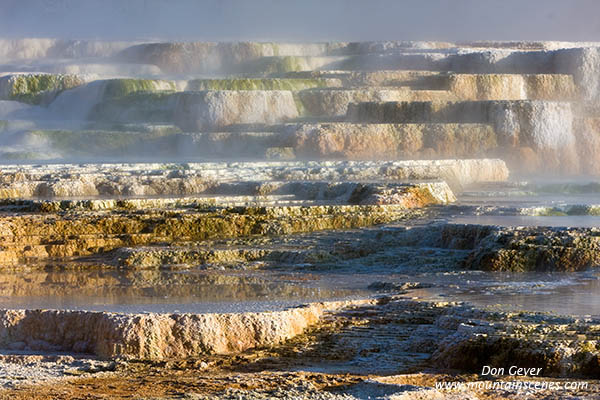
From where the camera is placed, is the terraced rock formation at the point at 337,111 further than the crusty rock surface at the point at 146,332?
Yes

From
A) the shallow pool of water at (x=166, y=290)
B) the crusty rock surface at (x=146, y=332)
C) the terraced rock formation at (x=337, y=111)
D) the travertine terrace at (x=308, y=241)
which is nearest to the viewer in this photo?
the travertine terrace at (x=308, y=241)

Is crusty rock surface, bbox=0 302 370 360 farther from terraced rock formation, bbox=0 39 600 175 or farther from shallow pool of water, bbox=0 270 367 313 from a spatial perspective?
terraced rock formation, bbox=0 39 600 175

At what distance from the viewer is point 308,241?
8.28 meters

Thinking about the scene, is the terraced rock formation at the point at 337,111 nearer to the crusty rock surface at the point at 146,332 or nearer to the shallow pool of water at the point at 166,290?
the shallow pool of water at the point at 166,290

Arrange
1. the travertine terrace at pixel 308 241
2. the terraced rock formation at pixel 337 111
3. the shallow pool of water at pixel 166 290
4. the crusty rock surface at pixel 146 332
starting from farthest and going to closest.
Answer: the terraced rock formation at pixel 337 111
the shallow pool of water at pixel 166 290
the crusty rock surface at pixel 146 332
the travertine terrace at pixel 308 241

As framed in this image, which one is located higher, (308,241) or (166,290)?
(308,241)

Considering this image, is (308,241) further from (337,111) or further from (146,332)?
(337,111)

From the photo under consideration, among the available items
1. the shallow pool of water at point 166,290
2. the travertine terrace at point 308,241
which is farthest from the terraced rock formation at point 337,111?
the shallow pool of water at point 166,290

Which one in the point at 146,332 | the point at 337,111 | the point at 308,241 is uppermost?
the point at 337,111

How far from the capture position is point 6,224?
8328 millimetres

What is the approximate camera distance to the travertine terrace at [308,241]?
469 cm

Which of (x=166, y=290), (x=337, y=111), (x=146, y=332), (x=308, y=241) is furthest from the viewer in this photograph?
(x=337, y=111)

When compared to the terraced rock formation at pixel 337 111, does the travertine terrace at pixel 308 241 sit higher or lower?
lower

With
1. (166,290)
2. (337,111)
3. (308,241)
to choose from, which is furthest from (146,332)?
(337,111)
